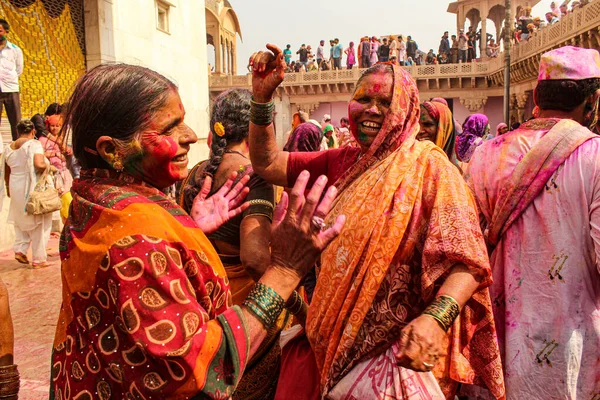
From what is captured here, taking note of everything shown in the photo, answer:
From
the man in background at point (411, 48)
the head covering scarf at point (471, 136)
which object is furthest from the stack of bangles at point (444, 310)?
the man in background at point (411, 48)

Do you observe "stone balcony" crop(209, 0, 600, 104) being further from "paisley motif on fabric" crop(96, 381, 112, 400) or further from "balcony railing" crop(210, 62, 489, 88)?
"paisley motif on fabric" crop(96, 381, 112, 400)

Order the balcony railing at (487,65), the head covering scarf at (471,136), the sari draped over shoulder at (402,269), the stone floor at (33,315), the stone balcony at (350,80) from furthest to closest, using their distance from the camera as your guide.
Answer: the stone balcony at (350,80) < the balcony railing at (487,65) < the head covering scarf at (471,136) < the stone floor at (33,315) < the sari draped over shoulder at (402,269)

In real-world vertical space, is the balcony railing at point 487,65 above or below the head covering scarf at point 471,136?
above

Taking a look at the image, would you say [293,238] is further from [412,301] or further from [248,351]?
[412,301]

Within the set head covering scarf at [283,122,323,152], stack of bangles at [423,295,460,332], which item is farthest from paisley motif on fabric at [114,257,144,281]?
head covering scarf at [283,122,323,152]

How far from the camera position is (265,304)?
50.4 inches

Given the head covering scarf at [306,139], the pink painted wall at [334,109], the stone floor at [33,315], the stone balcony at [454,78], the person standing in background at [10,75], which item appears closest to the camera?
the stone floor at [33,315]

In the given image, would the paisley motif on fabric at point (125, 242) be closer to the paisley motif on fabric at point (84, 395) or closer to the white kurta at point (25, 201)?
the paisley motif on fabric at point (84, 395)

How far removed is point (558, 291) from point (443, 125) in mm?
1726

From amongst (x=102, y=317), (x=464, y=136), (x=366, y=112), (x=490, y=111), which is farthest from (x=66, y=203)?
(x=490, y=111)

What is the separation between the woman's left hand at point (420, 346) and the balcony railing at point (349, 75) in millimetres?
27283

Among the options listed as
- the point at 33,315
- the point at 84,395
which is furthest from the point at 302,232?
the point at 33,315

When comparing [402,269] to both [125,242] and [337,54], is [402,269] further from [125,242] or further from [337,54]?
[337,54]

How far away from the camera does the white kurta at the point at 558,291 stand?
204 cm
